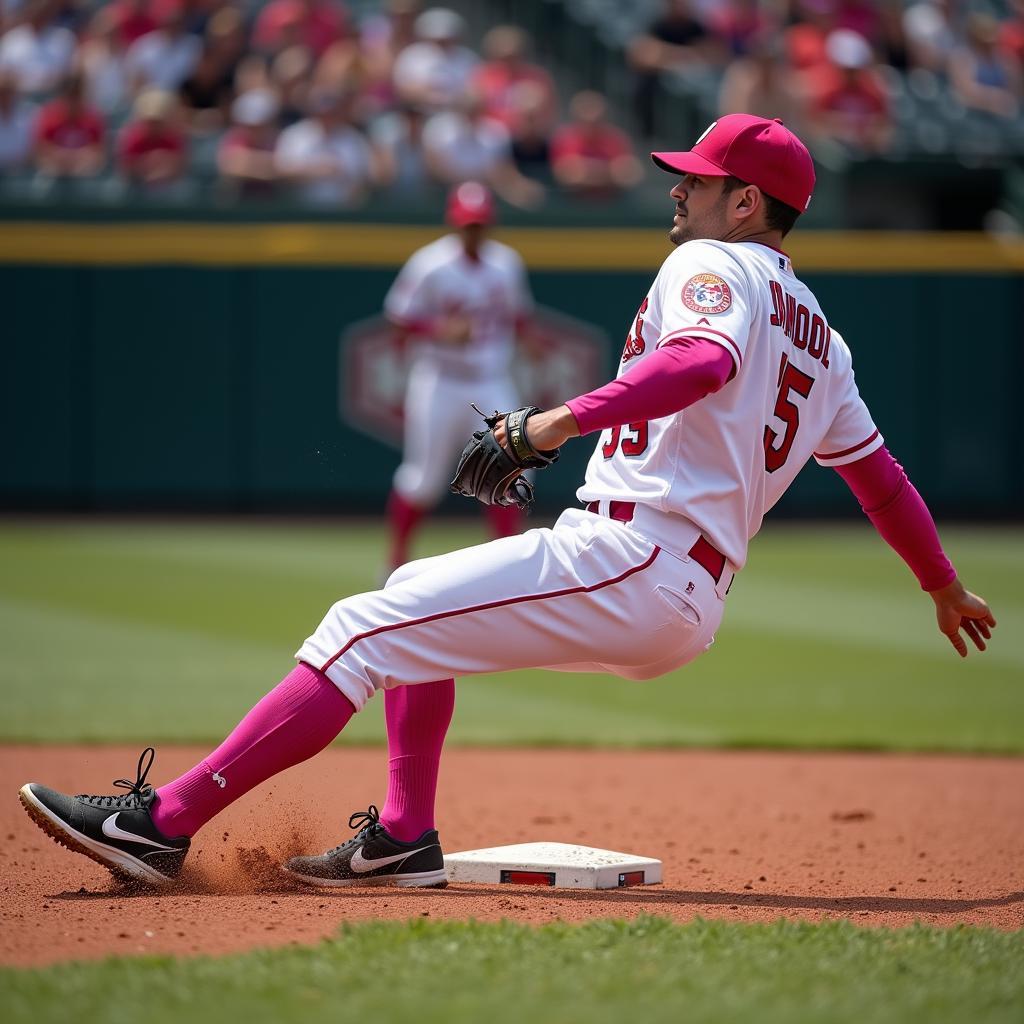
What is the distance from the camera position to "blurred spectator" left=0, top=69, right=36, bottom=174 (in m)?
12.5

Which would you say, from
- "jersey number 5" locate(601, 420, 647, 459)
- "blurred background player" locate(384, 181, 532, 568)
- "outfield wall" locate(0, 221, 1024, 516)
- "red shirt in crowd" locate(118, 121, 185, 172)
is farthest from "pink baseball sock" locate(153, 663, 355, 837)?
"red shirt in crowd" locate(118, 121, 185, 172)

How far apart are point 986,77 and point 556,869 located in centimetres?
1286

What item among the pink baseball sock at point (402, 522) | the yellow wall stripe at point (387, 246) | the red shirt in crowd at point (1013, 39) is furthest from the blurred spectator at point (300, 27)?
the red shirt in crowd at point (1013, 39)

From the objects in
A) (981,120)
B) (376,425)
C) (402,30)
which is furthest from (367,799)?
(981,120)

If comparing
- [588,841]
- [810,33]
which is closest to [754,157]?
[588,841]

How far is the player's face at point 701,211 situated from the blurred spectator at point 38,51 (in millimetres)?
10632

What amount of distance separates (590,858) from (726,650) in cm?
434

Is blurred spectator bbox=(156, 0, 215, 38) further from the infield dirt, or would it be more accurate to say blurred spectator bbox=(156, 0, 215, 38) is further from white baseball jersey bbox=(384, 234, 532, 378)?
the infield dirt

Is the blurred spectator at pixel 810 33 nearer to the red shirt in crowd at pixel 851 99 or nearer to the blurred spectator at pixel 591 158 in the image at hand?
the red shirt in crowd at pixel 851 99

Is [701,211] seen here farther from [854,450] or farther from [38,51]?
[38,51]

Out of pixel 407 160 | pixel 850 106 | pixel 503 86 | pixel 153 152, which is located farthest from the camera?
pixel 850 106

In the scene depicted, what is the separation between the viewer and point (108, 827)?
11.4ft

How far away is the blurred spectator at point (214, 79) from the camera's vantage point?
524 inches

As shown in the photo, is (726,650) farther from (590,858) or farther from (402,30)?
(402,30)
